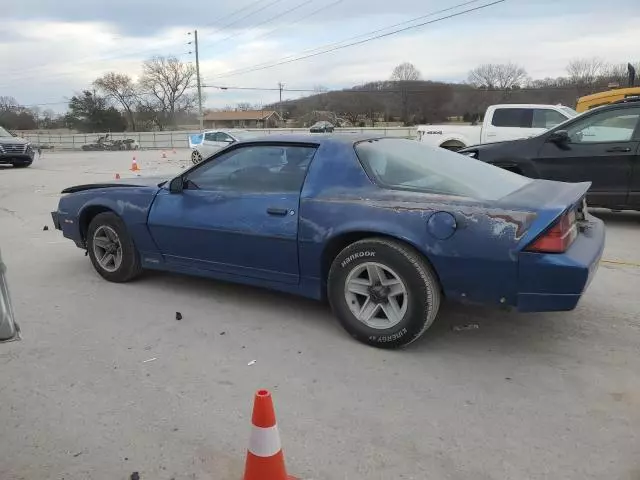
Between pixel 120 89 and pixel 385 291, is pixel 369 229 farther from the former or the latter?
pixel 120 89

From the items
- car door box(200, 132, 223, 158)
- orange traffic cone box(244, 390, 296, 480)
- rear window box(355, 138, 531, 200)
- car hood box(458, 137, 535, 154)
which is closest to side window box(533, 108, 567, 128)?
car hood box(458, 137, 535, 154)

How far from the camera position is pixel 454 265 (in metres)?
3.44

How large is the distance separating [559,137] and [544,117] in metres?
4.94

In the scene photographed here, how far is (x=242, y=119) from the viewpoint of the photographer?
9619 centimetres

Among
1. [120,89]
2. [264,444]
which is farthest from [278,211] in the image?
[120,89]

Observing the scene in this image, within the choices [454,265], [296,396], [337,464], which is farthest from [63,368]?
[454,265]

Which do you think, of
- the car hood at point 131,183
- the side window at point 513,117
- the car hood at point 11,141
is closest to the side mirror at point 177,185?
the car hood at point 131,183

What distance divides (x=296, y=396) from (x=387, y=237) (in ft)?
3.88

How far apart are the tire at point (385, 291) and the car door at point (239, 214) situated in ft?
1.49

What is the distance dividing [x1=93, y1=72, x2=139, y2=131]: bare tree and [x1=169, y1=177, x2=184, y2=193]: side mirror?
278 ft

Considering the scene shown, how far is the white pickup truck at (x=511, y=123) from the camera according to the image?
12.2 metres

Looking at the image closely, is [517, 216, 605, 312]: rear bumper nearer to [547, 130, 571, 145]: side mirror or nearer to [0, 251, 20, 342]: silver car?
[0, 251, 20, 342]: silver car

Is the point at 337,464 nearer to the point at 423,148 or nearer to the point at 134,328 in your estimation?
the point at 134,328

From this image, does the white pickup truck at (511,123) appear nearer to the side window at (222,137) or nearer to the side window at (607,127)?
the side window at (607,127)
